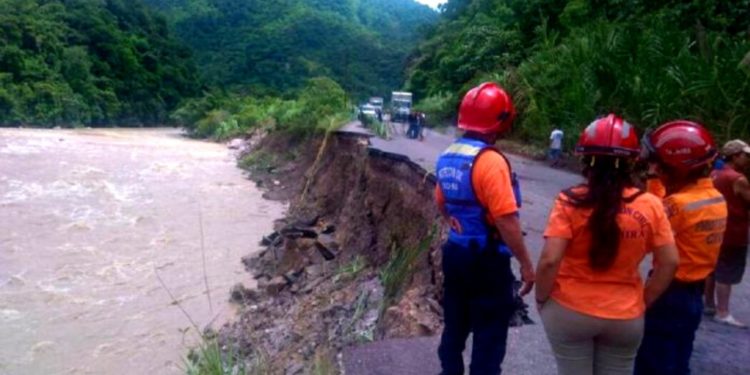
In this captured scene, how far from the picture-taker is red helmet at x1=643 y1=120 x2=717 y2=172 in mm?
3295

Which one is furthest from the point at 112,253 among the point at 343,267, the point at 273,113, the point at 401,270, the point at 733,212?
the point at 273,113

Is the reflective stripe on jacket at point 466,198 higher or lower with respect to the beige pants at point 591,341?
higher

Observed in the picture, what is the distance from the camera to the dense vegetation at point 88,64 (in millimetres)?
50062

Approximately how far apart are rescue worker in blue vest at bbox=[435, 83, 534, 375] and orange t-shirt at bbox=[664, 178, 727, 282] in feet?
2.31

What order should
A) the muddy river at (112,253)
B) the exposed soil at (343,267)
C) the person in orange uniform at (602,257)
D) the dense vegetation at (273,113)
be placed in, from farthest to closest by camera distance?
the dense vegetation at (273,113), the muddy river at (112,253), the exposed soil at (343,267), the person in orange uniform at (602,257)

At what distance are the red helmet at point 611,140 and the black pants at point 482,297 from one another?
2.30 ft

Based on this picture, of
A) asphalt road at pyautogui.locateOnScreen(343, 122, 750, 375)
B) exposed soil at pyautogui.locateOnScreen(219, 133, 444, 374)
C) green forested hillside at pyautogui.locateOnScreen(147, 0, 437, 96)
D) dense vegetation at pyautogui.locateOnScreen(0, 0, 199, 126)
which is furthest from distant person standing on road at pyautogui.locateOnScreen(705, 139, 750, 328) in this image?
green forested hillside at pyautogui.locateOnScreen(147, 0, 437, 96)

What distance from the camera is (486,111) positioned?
3.45 meters

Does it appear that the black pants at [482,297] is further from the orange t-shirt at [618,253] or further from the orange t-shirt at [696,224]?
the orange t-shirt at [696,224]

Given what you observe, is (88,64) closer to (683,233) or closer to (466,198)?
(466,198)

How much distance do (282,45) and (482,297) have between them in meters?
91.6

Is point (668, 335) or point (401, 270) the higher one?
point (668, 335)

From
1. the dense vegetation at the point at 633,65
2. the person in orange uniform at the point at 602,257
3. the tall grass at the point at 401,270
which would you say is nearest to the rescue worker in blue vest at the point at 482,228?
the person in orange uniform at the point at 602,257

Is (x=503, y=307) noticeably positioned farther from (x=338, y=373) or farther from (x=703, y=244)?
(x=338, y=373)
